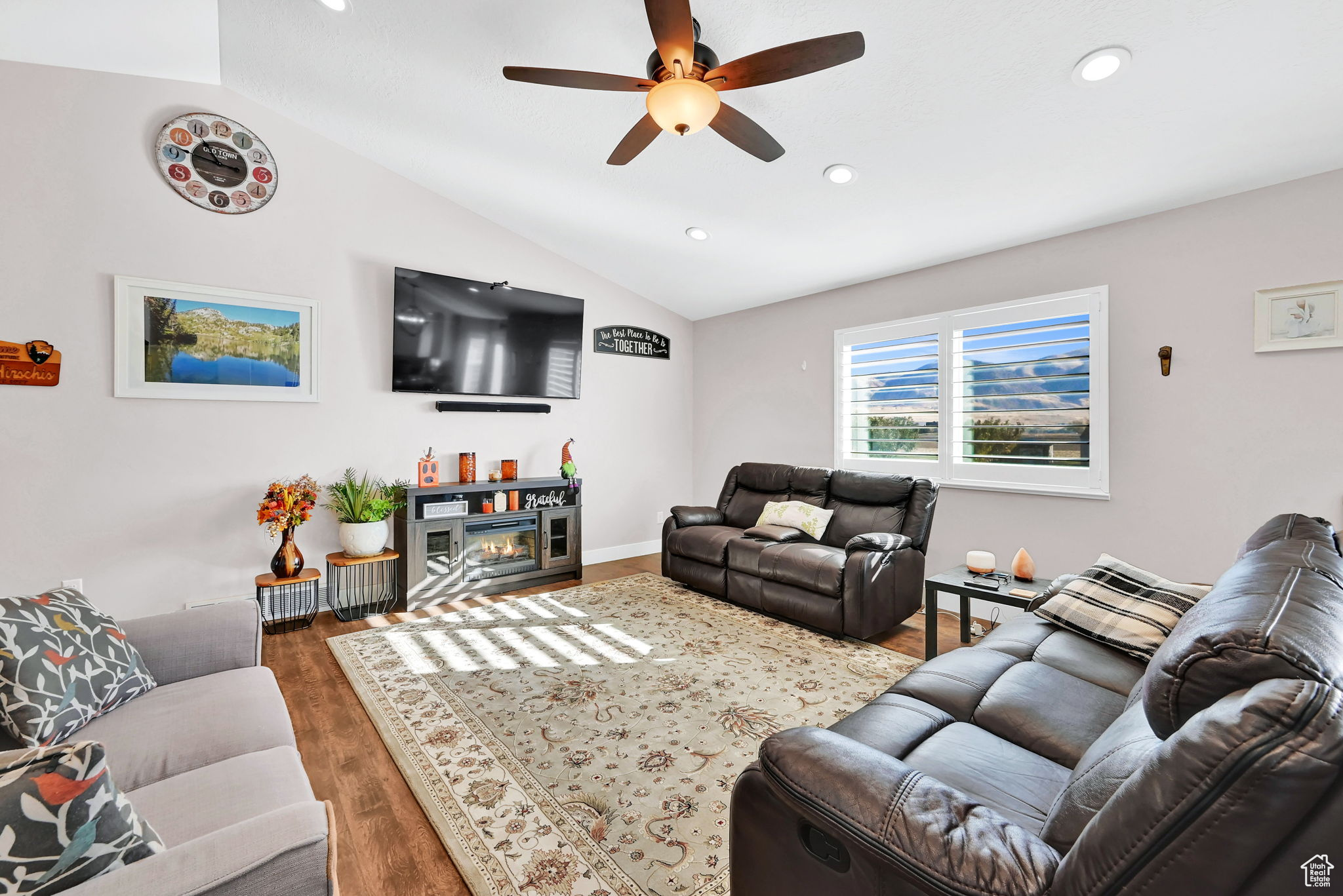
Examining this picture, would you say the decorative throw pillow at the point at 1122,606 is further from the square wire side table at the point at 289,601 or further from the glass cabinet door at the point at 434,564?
the square wire side table at the point at 289,601

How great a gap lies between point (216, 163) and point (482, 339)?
6.48 ft

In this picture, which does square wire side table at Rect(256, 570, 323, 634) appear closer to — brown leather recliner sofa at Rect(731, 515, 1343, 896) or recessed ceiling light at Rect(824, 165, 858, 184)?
brown leather recliner sofa at Rect(731, 515, 1343, 896)

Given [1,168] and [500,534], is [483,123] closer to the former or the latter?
[1,168]

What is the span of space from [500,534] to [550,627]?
1.21 metres

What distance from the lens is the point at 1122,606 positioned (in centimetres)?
206

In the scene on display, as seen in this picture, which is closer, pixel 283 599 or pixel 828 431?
pixel 283 599

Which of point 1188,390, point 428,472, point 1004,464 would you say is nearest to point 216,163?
point 428,472

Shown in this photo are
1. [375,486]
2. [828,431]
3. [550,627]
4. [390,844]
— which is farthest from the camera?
[828,431]

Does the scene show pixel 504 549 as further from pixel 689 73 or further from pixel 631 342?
pixel 689 73

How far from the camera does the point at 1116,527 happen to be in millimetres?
3400

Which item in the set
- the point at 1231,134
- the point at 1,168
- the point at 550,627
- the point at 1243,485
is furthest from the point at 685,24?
the point at 1,168

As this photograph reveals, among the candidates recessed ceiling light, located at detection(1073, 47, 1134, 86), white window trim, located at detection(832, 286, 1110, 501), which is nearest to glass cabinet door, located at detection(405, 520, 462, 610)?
white window trim, located at detection(832, 286, 1110, 501)

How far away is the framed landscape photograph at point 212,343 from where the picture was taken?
11.2 ft

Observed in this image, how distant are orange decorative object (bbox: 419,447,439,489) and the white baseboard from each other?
167cm
